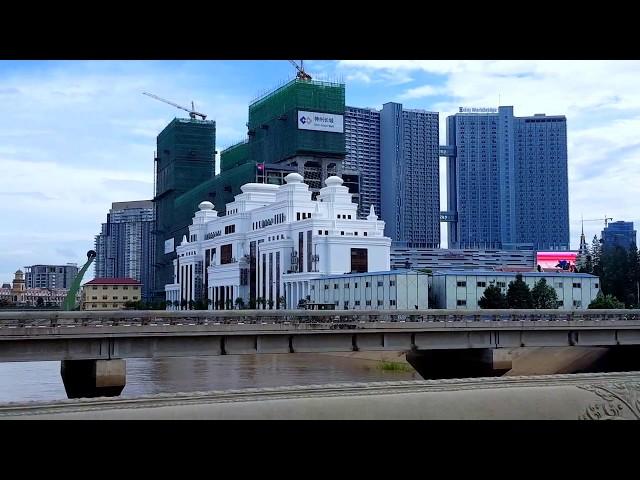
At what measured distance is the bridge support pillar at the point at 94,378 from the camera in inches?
1262

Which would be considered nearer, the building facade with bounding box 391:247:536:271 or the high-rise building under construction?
the high-rise building under construction

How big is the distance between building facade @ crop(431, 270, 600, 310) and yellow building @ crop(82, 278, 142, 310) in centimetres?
10423

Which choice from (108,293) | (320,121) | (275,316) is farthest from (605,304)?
(108,293)

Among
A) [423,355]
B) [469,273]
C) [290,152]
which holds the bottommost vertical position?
[423,355]

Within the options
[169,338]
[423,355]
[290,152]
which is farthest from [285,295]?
[169,338]

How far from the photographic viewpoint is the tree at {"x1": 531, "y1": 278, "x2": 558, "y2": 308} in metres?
73.8

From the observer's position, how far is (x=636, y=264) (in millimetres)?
96562

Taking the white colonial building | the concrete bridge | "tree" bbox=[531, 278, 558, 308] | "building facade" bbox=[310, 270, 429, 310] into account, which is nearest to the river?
the concrete bridge

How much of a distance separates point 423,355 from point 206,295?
91.8 meters

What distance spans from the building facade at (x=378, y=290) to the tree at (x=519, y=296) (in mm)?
8467

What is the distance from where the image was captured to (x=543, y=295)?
74250 mm

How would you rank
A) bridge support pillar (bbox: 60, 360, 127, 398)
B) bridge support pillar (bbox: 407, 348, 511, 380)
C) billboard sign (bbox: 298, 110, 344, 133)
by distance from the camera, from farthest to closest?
billboard sign (bbox: 298, 110, 344, 133), bridge support pillar (bbox: 407, 348, 511, 380), bridge support pillar (bbox: 60, 360, 127, 398)

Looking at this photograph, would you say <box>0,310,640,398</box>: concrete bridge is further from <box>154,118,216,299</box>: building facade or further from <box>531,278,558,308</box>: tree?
<box>154,118,216,299</box>: building facade
